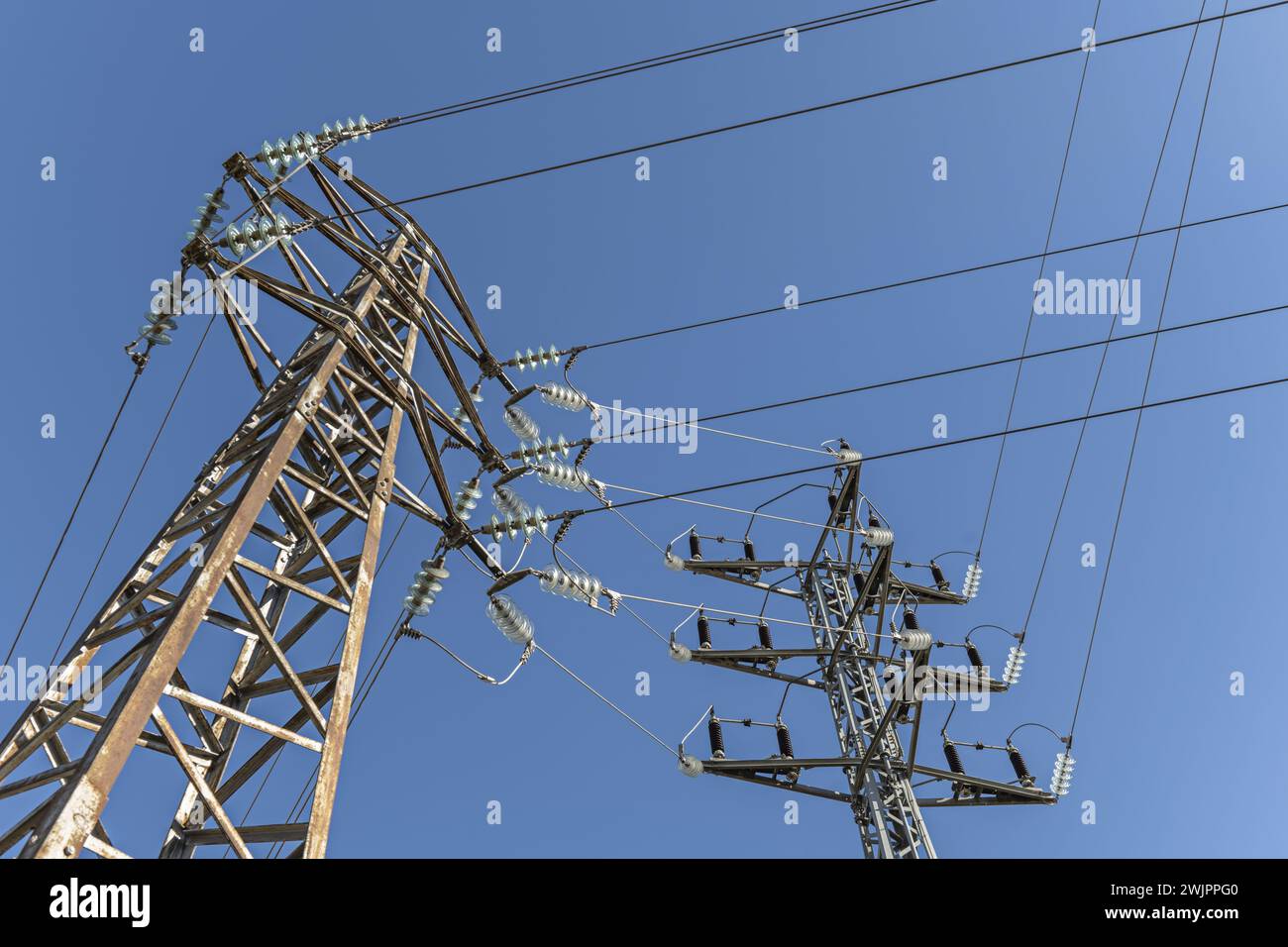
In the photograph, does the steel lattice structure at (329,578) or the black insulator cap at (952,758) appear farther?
the black insulator cap at (952,758)

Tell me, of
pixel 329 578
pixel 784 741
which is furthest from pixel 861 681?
pixel 329 578

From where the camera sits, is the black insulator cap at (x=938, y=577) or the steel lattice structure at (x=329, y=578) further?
the black insulator cap at (x=938, y=577)

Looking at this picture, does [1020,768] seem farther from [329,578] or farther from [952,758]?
[329,578]

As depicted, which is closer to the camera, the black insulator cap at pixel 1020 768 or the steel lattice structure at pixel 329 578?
the steel lattice structure at pixel 329 578

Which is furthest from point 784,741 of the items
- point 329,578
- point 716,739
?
point 329,578

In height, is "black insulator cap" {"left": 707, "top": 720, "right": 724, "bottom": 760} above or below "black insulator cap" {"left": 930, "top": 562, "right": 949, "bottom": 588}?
below

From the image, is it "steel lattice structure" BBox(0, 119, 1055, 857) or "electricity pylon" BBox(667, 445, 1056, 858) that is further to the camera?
"electricity pylon" BBox(667, 445, 1056, 858)

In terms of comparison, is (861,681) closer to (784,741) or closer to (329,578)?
(784,741)

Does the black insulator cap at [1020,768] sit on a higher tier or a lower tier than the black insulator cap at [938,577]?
lower

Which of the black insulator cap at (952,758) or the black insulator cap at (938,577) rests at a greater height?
the black insulator cap at (938,577)

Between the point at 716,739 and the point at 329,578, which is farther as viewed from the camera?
the point at 716,739
